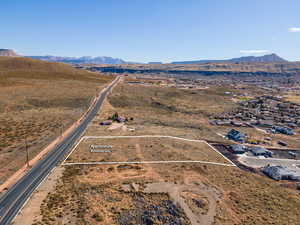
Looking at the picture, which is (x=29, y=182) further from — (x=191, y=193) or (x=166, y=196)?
(x=191, y=193)

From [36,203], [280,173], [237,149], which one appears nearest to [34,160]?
[36,203]

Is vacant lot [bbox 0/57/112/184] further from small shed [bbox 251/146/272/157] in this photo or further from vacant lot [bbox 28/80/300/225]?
small shed [bbox 251/146/272/157]

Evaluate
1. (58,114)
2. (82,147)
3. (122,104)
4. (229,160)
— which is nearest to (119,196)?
(82,147)

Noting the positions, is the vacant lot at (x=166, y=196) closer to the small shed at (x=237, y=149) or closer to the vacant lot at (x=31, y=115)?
the small shed at (x=237, y=149)

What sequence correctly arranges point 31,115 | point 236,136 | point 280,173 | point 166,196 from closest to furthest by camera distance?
1. point 166,196
2. point 280,173
3. point 236,136
4. point 31,115

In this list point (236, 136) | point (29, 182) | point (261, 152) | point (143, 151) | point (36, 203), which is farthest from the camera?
point (236, 136)

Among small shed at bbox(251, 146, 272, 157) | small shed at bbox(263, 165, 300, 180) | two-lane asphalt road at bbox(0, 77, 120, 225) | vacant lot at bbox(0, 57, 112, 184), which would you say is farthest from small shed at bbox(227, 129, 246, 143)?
vacant lot at bbox(0, 57, 112, 184)

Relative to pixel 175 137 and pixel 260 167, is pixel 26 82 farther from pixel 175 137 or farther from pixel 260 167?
pixel 260 167
